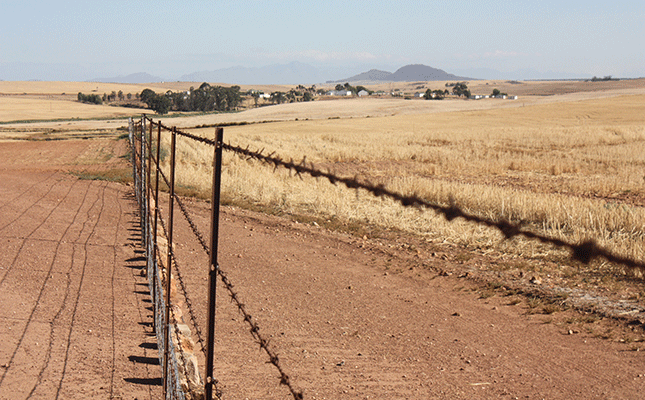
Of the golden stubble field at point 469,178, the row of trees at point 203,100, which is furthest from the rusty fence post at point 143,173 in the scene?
the row of trees at point 203,100

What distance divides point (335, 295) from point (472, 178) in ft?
52.9

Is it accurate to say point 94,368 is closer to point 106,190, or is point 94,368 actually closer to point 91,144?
point 106,190

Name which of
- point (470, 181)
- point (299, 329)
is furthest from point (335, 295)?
point (470, 181)

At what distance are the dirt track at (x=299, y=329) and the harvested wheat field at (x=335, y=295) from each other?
28 mm

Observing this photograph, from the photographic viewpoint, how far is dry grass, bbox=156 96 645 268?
495 inches

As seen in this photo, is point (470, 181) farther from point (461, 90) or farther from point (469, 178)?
point (461, 90)

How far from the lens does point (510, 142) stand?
123 feet

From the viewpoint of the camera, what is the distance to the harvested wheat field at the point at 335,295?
634 centimetres

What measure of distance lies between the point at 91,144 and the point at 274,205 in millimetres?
22630

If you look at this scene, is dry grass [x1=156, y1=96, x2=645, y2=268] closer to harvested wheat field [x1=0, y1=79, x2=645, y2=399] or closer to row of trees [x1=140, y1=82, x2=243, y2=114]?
harvested wheat field [x1=0, y1=79, x2=645, y2=399]

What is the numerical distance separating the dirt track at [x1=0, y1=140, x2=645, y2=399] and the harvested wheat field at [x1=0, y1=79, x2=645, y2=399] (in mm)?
28

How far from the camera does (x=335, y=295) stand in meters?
9.43

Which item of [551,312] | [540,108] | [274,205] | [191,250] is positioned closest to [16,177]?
A: [274,205]

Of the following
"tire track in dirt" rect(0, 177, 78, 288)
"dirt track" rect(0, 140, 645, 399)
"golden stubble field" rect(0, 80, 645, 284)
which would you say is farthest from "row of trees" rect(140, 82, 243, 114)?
"dirt track" rect(0, 140, 645, 399)
